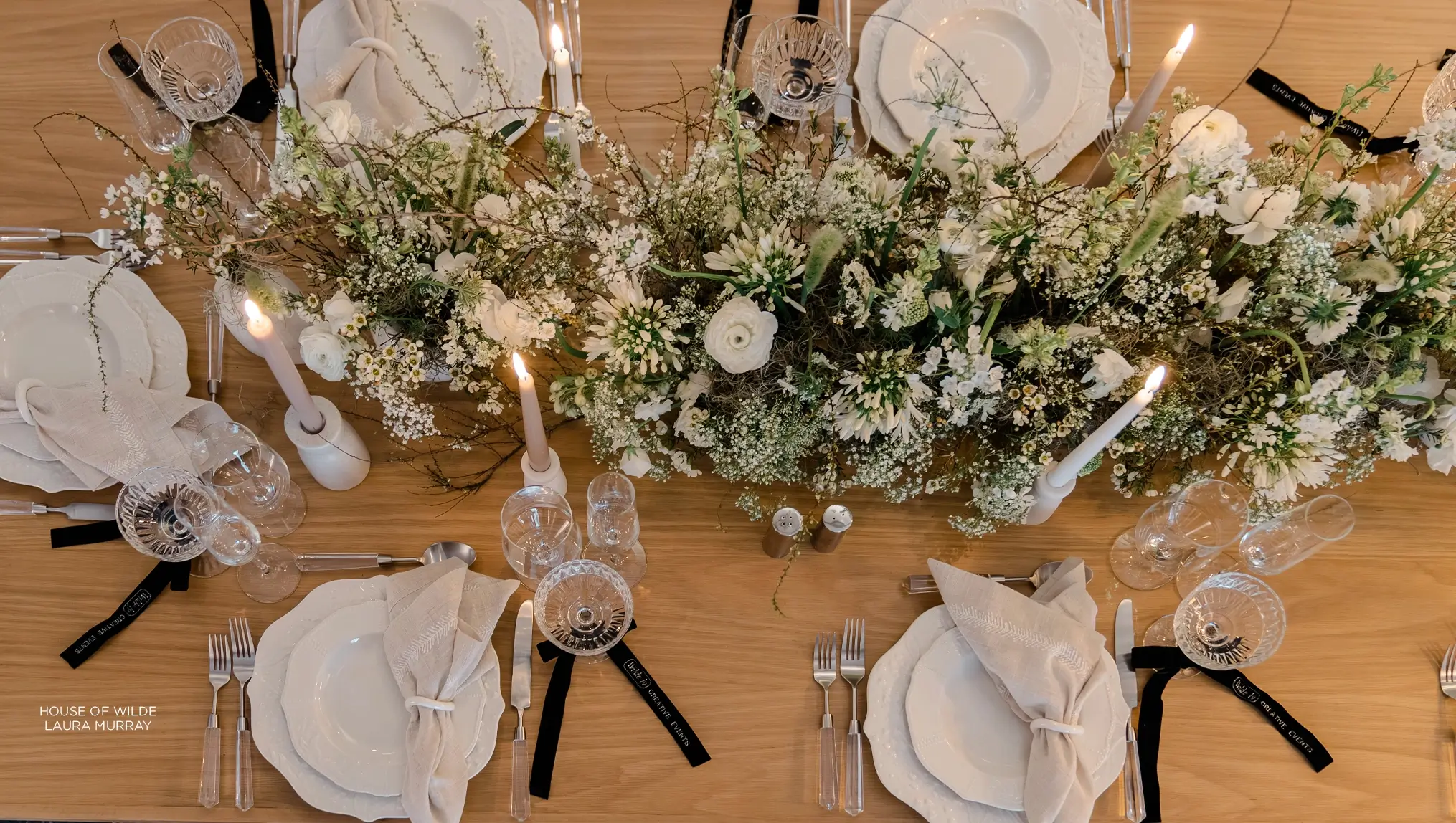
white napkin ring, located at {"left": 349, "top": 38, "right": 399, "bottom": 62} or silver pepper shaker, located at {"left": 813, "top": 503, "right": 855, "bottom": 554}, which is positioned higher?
white napkin ring, located at {"left": 349, "top": 38, "right": 399, "bottom": 62}

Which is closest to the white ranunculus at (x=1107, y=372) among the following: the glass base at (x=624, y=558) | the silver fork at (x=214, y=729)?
the glass base at (x=624, y=558)

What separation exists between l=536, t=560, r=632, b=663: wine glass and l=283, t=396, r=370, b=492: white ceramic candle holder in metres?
0.37

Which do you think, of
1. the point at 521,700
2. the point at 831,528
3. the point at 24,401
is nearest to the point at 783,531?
the point at 831,528

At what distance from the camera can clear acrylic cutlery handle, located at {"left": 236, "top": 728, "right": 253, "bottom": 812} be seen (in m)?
1.26

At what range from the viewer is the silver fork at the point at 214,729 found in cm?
126

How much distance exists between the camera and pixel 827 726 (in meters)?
1.31

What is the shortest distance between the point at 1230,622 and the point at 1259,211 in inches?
24.2

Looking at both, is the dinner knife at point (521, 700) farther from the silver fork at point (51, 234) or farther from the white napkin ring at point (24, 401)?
the silver fork at point (51, 234)

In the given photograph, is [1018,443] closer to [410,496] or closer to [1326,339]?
[1326,339]

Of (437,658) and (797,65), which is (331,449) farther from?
(797,65)

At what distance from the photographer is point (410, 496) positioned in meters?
1.43

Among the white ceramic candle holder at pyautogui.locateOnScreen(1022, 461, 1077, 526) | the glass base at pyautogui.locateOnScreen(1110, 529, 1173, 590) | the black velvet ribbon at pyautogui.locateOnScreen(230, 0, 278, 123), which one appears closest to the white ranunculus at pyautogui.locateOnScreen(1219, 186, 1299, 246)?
the white ceramic candle holder at pyautogui.locateOnScreen(1022, 461, 1077, 526)

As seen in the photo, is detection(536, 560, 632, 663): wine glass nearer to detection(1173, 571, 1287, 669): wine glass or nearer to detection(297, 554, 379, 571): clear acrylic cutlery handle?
detection(297, 554, 379, 571): clear acrylic cutlery handle

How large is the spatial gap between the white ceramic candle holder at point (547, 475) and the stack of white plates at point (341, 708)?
0.26 m
